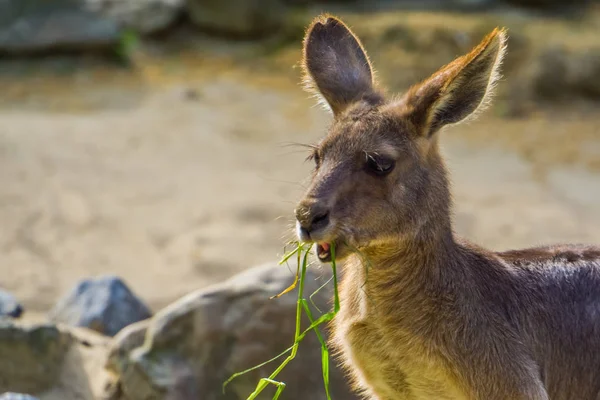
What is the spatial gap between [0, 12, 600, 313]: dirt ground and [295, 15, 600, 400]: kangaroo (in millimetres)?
3083

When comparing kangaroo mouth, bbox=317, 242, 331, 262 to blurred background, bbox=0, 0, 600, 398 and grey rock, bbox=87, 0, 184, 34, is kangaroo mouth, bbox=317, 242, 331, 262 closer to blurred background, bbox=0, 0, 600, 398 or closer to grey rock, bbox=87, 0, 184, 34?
blurred background, bbox=0, 0, 600, 398

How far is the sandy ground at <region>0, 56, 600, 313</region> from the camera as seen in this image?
8.53 m

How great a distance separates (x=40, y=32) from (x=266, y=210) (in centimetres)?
629

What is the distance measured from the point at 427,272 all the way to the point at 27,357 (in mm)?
2785

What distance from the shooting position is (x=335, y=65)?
209 inches

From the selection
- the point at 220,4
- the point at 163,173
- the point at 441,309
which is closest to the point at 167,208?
the point at 163,173

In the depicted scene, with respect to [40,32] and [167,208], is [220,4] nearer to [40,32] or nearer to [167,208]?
[40,32]

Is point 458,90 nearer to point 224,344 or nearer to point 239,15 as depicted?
point 224,344

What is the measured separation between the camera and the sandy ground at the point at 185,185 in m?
8.53

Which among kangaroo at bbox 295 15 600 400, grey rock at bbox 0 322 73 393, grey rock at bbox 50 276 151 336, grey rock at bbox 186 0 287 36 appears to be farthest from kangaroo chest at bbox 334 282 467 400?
grey rock at bbox 186 0 287 36

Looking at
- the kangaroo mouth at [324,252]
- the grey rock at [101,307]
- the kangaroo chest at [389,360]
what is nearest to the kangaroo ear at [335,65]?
the kangaroo mouth at [324,252]

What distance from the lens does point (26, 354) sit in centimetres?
630

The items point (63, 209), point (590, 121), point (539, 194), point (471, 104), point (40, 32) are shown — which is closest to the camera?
point (471, 104)

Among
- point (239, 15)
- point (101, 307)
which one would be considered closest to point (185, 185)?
point (101, 307)
